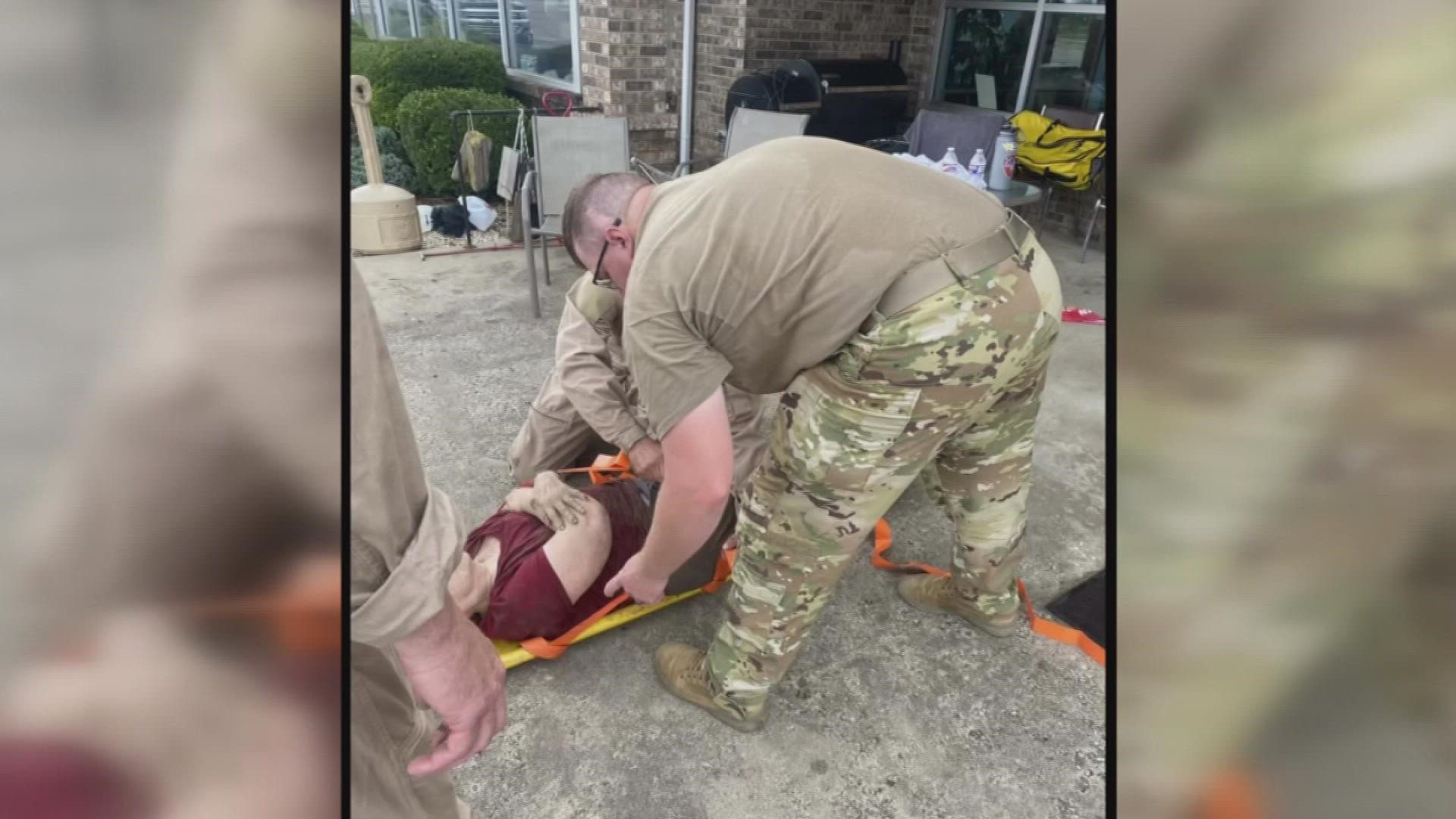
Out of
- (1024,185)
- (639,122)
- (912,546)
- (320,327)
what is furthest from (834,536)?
(639,122)

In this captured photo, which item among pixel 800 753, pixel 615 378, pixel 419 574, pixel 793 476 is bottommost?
pixel 800 753

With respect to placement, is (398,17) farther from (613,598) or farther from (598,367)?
(613,598)

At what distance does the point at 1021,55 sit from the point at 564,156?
3960 mm

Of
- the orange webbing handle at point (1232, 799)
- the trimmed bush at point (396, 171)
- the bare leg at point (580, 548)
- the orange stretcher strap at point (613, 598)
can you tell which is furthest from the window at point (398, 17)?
the orange webbing handle at point (1232, 799)

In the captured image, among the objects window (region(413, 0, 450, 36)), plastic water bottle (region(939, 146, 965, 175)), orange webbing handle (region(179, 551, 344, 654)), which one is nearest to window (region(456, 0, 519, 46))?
window (region(413, 0, 450, 36))

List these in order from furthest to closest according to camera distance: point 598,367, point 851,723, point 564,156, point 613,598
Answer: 1. point 564,156
2. point 598,367
3. point 613,598
4. point 851,723

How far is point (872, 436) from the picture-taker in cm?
147

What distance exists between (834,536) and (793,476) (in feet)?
0.51

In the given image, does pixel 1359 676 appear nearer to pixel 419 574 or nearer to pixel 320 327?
pixel 320 327

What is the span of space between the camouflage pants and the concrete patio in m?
0.18

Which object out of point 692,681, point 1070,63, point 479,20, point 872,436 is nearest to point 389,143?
point 479,20

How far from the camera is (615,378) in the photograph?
7.95ft

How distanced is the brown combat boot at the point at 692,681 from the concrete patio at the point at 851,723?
0.03m

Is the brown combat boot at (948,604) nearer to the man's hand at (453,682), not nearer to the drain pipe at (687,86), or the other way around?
the man's hand at (453,682)
